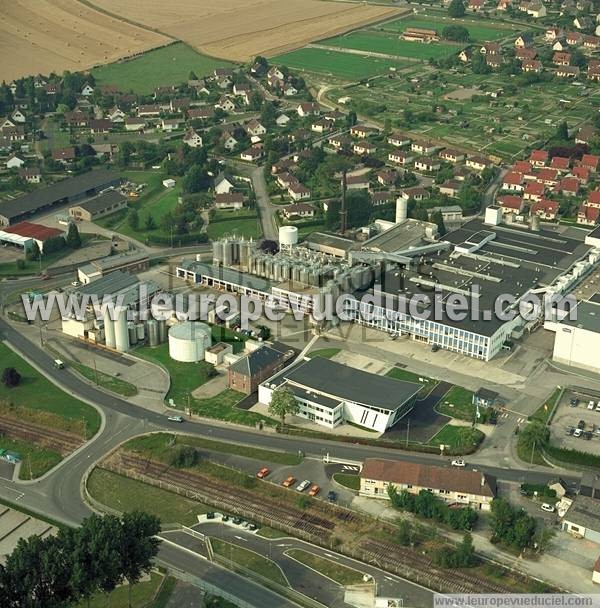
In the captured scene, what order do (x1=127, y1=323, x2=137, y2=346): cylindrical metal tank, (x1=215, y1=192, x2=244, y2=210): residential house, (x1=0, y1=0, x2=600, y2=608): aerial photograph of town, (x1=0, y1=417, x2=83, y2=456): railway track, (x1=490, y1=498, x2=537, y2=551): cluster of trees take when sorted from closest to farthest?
(x1=0, y1=0, x2=600, y2=608): aerial photograph of town, (x1=490, y1=498, x2=537, y2=551): cluster of trees, (x1=0, y1=417, x2=83, y2=456): railway track, (x1=127, y1=323, x2=137, y2=346): cylindrical metal tank, (x1=215, y1=192, x2=244, y2=210): residential house

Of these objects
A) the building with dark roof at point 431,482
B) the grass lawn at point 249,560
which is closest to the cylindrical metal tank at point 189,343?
the building with dark roof at point 431,482

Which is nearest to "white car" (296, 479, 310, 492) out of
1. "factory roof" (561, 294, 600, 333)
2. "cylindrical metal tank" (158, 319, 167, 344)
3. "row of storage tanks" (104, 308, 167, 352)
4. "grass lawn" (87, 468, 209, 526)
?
"grass lawn" (87, 468, 209, 526)

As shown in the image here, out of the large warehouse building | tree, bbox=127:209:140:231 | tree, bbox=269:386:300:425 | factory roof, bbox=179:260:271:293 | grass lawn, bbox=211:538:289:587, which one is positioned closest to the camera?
grass lawn, bbox=211:538:289:587

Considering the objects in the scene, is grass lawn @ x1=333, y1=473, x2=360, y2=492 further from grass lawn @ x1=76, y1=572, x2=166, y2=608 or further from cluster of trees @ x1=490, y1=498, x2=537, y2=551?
grass lawn @ x1=76, y1=572, x2=166, y2=608

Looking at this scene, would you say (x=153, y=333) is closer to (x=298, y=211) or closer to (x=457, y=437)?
(x=457, y=437)

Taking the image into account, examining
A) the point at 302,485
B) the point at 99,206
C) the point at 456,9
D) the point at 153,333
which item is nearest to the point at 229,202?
the point at 99,206

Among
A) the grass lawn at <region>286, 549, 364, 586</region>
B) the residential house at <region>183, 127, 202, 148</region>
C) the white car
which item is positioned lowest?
the grass lawn at <region>286, 549, 364, 586</region>

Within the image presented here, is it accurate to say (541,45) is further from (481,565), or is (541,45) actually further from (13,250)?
(481,565)
